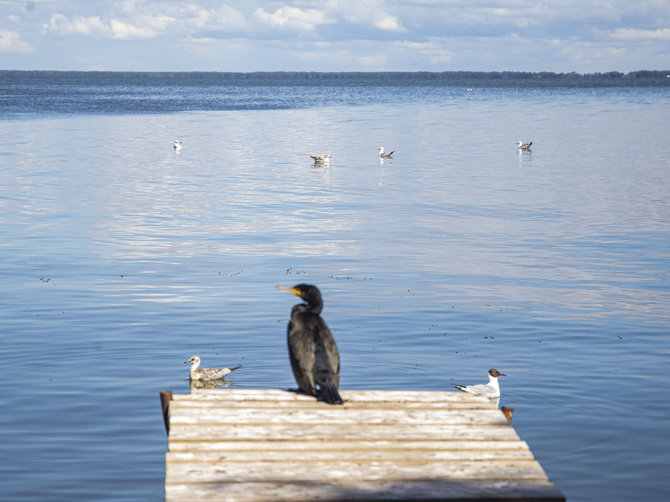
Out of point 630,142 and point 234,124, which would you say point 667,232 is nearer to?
point 630,142

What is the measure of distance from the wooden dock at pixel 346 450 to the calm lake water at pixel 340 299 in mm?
3180

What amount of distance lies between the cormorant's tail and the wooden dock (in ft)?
0.23

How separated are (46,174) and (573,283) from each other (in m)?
29.3

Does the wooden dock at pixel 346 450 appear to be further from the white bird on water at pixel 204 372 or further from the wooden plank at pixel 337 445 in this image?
the white bird on water at pixel 204 372

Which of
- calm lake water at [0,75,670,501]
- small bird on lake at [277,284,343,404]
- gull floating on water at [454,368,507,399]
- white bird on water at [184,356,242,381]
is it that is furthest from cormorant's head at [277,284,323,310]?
white bird on water at [184,356,242,381]

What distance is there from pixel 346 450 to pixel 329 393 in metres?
1.34

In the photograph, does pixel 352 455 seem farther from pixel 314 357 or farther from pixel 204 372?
pixel 204 372

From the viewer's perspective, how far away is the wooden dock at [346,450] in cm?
718

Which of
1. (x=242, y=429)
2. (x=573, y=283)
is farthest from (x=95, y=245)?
(x=242, y=429)

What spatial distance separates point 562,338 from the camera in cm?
1769

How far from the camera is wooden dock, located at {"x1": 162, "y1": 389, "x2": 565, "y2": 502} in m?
7.18

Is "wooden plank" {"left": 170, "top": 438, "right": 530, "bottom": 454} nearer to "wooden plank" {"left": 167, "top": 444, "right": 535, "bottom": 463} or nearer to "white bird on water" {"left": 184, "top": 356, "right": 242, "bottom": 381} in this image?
"wooden plank" {"left": 167, "top": 444, "right": 535, "bottom": 463}

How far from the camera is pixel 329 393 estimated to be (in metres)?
9.30

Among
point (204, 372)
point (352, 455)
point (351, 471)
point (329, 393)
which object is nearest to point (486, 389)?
point (204, 372)
